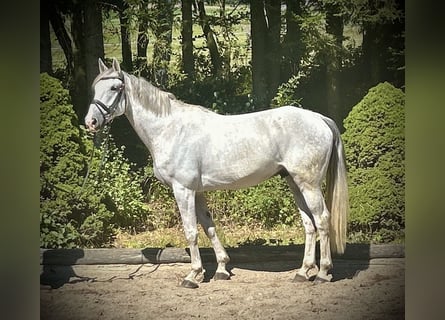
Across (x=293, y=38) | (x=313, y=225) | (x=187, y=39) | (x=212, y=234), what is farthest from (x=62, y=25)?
(x=313, y=225)

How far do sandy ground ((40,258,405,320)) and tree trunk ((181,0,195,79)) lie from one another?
112 cm

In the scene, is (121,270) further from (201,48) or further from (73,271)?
(201,48)

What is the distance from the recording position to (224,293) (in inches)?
148

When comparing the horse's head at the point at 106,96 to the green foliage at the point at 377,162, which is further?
the green foliage at the point at 377,162

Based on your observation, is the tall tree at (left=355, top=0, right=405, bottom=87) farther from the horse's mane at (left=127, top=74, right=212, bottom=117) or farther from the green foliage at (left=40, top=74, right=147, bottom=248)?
the green foliage at (left=40, top=74, right=147, bottom=248)

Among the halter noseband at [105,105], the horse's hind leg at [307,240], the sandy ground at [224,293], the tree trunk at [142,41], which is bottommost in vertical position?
the sandy ground at [224,293]

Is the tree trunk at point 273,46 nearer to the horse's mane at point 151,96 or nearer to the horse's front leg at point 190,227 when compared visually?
the horse's mane at point 151,96

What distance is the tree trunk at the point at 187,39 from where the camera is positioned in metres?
3.80

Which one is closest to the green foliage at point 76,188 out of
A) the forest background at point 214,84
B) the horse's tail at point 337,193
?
the forest background at point 214,84

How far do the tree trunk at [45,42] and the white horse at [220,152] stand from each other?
0.96ft

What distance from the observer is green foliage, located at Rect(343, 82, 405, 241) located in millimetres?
3871
